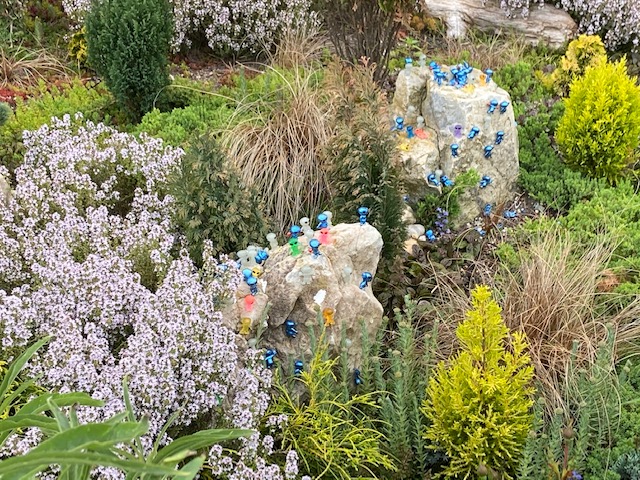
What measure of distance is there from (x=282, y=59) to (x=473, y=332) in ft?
12.9

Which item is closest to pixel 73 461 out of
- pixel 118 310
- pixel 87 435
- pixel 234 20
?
pixel 87 435

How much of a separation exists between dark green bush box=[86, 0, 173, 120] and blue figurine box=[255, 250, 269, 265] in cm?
248

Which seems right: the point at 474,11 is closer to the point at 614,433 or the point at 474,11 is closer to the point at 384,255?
the point at 384,255

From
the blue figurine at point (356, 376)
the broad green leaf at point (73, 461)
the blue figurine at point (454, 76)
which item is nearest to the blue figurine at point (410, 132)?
the blue figurine at point (454, 76)

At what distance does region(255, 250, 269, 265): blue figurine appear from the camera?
3.06m

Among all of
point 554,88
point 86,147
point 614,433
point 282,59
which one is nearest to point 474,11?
point 554,88

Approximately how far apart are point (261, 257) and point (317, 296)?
0.35 m

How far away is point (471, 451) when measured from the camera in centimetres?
254

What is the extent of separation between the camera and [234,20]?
625 cm

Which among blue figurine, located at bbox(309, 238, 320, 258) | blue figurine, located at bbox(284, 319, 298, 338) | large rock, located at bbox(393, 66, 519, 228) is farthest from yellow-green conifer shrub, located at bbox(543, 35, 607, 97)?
blue figurine, located at bbox(284, 319, 298, 338)

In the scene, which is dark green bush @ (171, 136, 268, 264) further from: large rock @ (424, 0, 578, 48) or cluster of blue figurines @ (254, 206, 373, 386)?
large rock @ (424, 0, 578, 48)

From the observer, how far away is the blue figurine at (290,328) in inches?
118

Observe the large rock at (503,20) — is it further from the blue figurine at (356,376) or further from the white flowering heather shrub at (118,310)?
the blue figurine at (356,376)

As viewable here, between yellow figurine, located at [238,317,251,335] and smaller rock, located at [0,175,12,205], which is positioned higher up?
smaller rock, located at [0,175,12,205]
